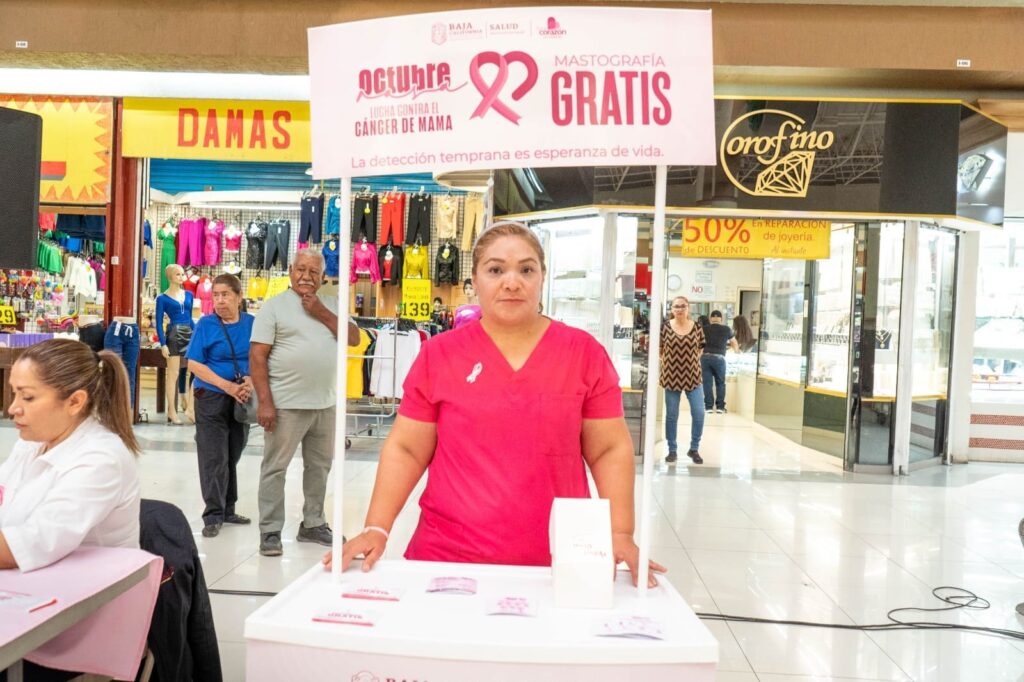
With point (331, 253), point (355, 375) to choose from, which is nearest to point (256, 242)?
point (331, 253)

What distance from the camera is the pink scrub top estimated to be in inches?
74.4

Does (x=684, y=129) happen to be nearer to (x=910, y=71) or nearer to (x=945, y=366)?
(x=910, y=71)

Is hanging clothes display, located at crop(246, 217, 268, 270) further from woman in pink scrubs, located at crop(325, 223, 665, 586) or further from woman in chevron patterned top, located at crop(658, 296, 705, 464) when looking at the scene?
woman in pink scrubs, located at crop(325, 223, 665, 586)

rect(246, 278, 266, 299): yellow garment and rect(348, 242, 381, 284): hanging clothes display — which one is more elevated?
rect(348, 242, 381, 284): hanging clothes display

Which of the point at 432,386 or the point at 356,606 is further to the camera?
the point at 432,386

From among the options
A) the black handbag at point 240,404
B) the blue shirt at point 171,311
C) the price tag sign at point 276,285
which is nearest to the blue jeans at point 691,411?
the black handbag at point 240,404

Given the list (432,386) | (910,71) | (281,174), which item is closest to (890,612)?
(432,386)

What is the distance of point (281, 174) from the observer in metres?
12.0

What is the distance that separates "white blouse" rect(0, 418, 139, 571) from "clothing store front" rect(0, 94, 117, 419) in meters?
4.75

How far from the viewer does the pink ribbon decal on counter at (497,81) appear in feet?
5.48

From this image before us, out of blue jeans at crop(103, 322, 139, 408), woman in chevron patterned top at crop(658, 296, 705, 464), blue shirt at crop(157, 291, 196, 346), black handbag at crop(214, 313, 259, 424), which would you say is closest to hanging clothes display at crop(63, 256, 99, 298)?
blue shirt at crop(157, 291, 196, 346)

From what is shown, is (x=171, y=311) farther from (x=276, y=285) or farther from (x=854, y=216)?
(x=854, y=216)

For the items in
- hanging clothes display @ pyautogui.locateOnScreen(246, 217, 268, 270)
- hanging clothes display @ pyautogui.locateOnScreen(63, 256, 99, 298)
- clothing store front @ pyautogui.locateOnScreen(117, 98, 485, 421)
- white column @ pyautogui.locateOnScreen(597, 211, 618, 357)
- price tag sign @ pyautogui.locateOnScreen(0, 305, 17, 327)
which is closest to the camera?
white column @ pyautogui.locateOnScreen(597, 211, 618, 357)

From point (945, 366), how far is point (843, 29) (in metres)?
3.58
